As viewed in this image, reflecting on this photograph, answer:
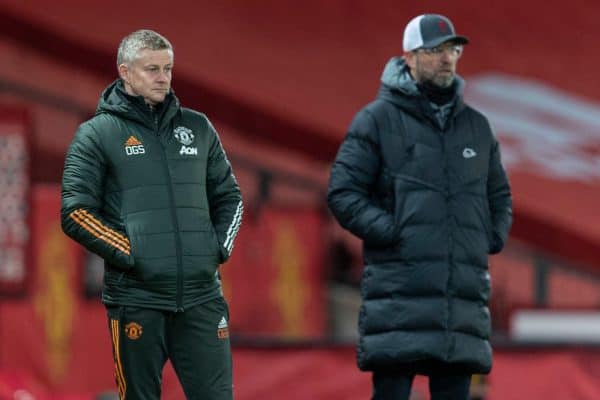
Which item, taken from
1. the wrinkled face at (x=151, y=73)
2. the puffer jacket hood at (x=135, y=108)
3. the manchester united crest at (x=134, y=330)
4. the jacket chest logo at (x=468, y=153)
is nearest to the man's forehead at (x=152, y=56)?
the wrinkled face at (x=151, y=73)

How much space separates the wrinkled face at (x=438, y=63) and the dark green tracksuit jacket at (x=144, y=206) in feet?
2.95

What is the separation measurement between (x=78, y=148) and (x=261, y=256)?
13.1 feet

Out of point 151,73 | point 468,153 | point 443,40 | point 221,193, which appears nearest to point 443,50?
point 443,40

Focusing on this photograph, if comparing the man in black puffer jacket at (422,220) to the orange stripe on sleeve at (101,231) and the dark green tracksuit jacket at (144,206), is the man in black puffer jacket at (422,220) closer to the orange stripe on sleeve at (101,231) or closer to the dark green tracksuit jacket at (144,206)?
the dark green tracksuit jacket at (144,206)

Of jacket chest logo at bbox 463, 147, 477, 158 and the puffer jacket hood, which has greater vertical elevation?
the puffer jacket hood

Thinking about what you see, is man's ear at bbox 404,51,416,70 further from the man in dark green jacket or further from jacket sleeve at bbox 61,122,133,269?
jacket sleeve at bbox 61,122,133,269

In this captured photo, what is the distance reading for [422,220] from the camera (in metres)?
5.11

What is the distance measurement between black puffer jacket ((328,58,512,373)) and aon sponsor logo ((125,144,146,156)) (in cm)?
82

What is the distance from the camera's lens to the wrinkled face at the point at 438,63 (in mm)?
5211

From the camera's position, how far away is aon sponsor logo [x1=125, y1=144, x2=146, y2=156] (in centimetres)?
465

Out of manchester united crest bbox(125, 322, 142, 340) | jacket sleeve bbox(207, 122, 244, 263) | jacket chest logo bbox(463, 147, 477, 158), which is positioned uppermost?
jacket chest logo bbox(463, 147, 477, 158)

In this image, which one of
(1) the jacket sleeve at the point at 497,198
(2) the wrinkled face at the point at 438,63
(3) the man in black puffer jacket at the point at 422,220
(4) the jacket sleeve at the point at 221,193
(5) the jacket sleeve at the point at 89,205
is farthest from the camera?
(1) the jacket sleeve at the point at 497,198

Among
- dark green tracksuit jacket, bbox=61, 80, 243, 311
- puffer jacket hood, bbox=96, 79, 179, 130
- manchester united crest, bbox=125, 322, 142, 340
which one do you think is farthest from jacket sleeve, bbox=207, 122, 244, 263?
manchester united crest, bbox=125, 322, 142, 340

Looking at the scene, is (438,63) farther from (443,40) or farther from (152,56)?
(152,56)
